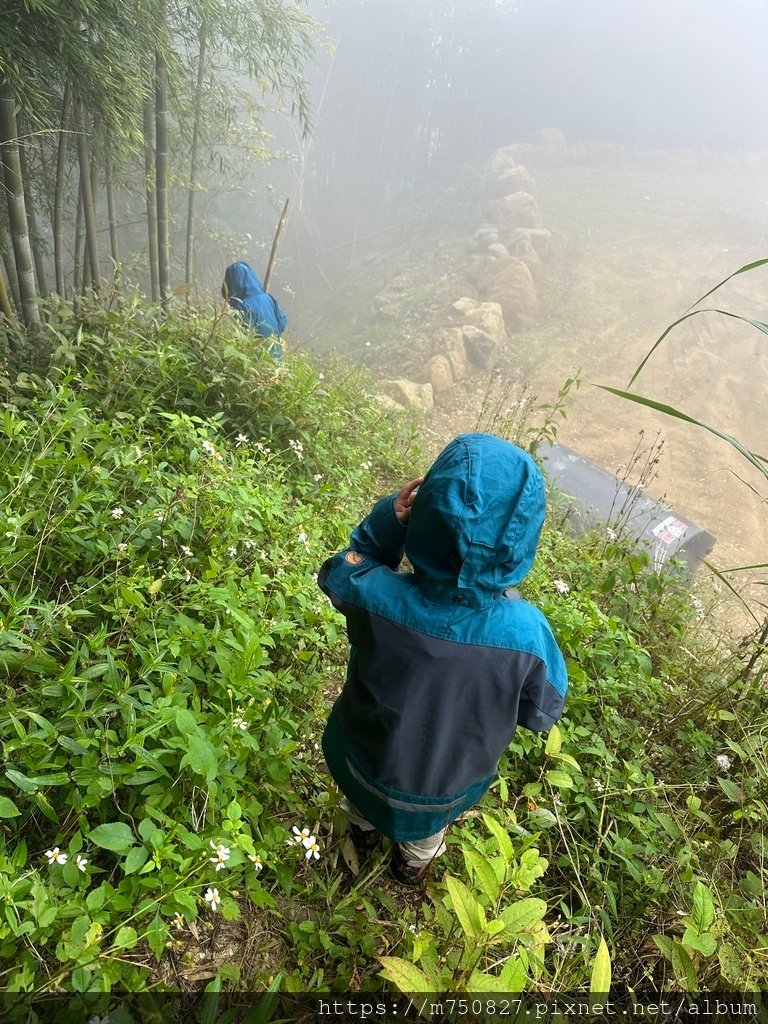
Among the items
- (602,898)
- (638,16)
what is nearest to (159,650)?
(602,898)

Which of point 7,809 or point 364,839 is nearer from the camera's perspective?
point 7,809

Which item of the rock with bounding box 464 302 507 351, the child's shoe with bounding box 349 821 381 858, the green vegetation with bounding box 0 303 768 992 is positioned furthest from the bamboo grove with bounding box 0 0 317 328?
the rock with bounding box 464 302 507 351

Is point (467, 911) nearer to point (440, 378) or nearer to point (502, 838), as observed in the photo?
point (502, 838)

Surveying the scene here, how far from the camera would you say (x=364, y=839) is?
1470 mm

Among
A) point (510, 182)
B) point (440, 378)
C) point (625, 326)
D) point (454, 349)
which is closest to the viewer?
point (440, 378)

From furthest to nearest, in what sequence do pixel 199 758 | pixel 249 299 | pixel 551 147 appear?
pixel 551 147 < pixel 249 299 < pixel 199 758

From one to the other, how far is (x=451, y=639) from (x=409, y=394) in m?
8.07

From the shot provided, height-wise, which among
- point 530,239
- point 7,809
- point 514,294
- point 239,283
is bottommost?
point 7,809

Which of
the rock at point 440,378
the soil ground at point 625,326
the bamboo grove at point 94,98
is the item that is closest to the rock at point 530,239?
the soil ground at point 625,326

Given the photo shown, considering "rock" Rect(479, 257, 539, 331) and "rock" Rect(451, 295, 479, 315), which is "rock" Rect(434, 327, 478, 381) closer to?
"rock" Rect(451, 295, 479, 315)

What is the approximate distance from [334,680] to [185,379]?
5.80ft

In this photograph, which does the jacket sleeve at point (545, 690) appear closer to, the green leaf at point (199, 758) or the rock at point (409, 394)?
the green leaf at point (199, 758)

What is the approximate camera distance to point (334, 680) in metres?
1.97

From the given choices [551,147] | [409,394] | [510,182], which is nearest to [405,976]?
[409,394]
